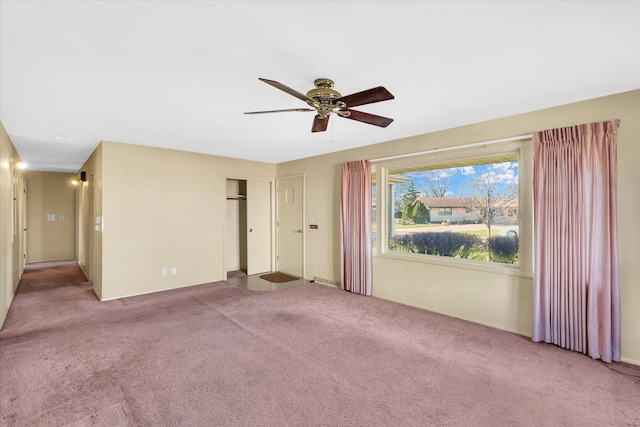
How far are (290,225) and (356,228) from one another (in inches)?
74.9

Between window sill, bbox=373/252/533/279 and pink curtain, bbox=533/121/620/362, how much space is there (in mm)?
259

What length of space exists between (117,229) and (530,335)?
5584 millimetres

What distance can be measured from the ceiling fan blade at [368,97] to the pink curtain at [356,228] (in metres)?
2.45

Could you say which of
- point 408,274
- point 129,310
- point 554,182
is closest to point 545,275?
point 554,182

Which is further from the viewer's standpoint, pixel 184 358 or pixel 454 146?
pixel 454 146

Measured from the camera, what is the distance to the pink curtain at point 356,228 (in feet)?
15.4

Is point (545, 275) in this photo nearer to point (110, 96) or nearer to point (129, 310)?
point (110, 96)

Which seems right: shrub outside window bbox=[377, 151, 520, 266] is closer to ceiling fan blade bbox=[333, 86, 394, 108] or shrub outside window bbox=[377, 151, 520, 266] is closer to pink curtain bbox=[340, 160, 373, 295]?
pink curtain bbox=[340, 160, 373, 295]

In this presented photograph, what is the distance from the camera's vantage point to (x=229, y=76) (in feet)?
7.70

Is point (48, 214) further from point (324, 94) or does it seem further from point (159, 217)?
point (324, 94)

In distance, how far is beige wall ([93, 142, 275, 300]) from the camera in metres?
4.51

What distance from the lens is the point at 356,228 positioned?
4797 mm

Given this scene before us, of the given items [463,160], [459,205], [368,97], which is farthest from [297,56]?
[459,205]

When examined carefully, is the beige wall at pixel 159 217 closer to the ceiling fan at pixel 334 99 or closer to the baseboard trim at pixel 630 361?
the ceiling fan at pixel 334 99
